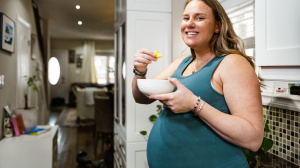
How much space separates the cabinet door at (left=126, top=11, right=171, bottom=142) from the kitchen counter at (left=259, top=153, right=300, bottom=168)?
906mm

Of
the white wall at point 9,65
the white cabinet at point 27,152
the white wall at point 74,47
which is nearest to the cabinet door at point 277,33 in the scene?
the white cabinet at point 27,152

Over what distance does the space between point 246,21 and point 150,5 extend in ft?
2.69

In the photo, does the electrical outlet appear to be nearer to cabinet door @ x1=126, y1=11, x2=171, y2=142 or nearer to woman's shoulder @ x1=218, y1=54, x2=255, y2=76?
woman's shoulder @ x1=218, y1=54, x2=255, y2=76

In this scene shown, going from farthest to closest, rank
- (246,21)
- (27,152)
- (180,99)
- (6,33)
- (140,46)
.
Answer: (6,33), (27,152), (140,46), (246,21), (180,99)

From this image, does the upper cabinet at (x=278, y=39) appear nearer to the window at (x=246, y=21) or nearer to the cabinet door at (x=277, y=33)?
the cabinet door at (x=277, y=33)

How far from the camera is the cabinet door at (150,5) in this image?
1.88m

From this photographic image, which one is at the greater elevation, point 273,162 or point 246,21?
point 246,21

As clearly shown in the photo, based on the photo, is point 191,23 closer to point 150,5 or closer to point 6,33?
point 150,5

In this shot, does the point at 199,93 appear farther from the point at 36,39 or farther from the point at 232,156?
the point at 36,39

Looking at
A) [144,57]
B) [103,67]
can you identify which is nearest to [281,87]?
[144,57]

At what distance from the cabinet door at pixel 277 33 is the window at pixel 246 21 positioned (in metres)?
0.54

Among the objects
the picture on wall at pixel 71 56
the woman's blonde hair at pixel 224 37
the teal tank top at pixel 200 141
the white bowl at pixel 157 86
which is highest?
the picture on wall at pixel 71 56

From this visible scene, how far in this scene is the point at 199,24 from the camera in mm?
826

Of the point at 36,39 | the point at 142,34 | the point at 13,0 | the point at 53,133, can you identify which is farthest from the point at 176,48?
the point at 36,39
